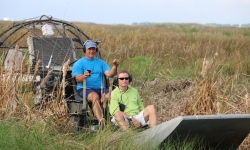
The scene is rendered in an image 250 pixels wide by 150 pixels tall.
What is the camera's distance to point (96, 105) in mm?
6645

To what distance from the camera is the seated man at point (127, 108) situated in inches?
248

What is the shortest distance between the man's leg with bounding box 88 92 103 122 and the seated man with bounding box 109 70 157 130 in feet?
0.49

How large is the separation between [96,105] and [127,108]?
15.4 inches

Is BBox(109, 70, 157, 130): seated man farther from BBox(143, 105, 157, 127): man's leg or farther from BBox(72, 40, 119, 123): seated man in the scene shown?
BBox(72, 40, 119, 123): seated man

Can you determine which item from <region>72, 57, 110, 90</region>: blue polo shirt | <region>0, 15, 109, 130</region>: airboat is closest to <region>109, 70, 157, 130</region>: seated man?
<region>0, 15, 109, 130</region>: airboat

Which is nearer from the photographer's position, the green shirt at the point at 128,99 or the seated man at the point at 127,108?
the seated man at the point at 127,108

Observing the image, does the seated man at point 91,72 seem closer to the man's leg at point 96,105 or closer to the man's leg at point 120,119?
the man's leg at point 96,105

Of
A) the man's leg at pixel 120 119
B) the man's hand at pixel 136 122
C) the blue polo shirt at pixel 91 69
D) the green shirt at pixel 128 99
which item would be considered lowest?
the man's hand at pixel 136 122

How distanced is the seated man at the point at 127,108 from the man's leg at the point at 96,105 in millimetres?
149

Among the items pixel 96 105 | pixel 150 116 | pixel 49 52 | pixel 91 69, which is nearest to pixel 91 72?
pixel 91 69

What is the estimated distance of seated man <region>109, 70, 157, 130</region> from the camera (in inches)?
248

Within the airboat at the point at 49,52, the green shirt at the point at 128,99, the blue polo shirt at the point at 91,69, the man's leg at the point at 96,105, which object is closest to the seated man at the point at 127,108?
the green shirt at the point at 128,99

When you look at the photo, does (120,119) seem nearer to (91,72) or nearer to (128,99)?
(128,99)

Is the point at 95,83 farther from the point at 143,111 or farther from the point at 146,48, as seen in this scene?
the point at 146,48
